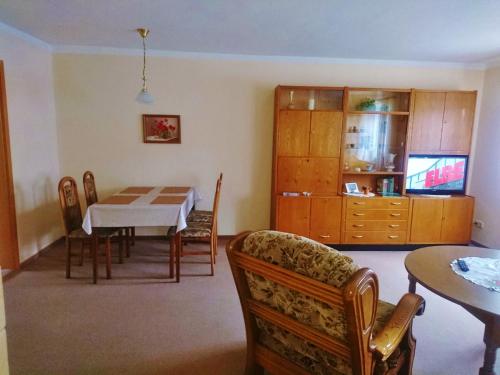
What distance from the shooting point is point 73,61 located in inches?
157

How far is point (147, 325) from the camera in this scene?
2424 millimetres

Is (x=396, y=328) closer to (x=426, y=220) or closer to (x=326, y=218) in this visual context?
(x=326, y=218)

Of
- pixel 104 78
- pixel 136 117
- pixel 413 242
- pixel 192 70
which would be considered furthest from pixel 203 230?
pixel 413 242

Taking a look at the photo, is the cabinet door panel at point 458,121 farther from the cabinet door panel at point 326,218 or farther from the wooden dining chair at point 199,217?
the wooden dining chair at point 199,217

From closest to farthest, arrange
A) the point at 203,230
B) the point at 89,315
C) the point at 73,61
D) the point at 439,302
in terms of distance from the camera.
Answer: the point at 89,315 → the point at 439,302 → the point at 203,230 → the point at 73,61

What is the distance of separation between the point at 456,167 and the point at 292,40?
271 centimetres

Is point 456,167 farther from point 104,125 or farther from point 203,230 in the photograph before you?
point 104,125

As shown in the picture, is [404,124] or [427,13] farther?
[404,124]

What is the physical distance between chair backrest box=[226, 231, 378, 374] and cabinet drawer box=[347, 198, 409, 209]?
2.72 metres

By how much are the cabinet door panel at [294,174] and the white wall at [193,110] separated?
36cm

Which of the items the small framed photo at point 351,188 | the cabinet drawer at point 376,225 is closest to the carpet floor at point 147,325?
the cabinet drawer at point 376,225

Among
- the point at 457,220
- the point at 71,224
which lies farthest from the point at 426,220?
the point at 71,224

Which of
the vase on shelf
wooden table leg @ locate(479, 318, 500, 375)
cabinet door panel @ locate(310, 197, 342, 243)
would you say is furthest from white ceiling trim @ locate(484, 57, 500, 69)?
wooden table leg @ locate(479, 318, 500, 375)

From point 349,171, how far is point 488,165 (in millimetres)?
1813
